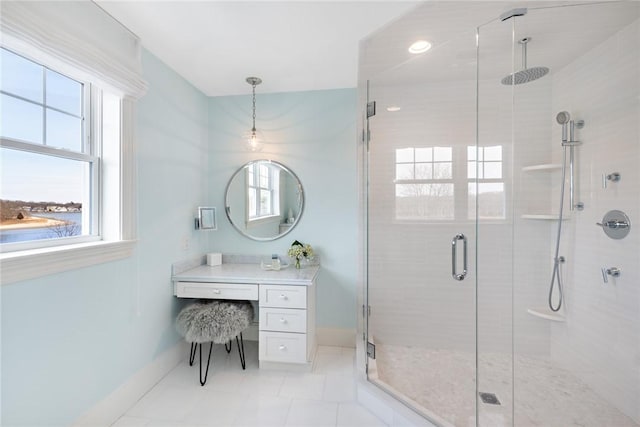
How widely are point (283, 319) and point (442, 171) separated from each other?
1633mm

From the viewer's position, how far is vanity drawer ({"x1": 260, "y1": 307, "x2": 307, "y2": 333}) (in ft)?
6.68

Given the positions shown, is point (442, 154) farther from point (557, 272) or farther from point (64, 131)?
point (64, 131)

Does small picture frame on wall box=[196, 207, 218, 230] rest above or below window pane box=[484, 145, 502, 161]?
below

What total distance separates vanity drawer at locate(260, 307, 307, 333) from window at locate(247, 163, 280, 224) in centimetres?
91

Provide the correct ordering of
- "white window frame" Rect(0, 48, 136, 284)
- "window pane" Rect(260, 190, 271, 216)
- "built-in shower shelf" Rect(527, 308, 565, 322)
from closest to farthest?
"white window frame" Rect(0, 48, 136, 284)
"built-in shower shelf" Rect(527, 308, 565, 322)
"window pane" Rect(260, 190, 271, 216)

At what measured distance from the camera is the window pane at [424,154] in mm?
2113

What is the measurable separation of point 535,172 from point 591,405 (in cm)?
136

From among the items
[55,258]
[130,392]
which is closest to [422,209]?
[55,258]

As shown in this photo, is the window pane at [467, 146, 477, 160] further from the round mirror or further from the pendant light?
the pendant light

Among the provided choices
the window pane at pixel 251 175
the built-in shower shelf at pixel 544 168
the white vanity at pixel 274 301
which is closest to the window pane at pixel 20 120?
the white vanity at pixel 274 301

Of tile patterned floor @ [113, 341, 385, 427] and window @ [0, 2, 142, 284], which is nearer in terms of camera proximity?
window @ [0, 2, 142, 284]

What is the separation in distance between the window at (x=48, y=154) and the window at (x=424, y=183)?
1.97 m

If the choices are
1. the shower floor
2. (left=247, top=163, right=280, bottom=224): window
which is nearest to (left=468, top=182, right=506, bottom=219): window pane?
the shower floor

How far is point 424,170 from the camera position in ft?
7.01
